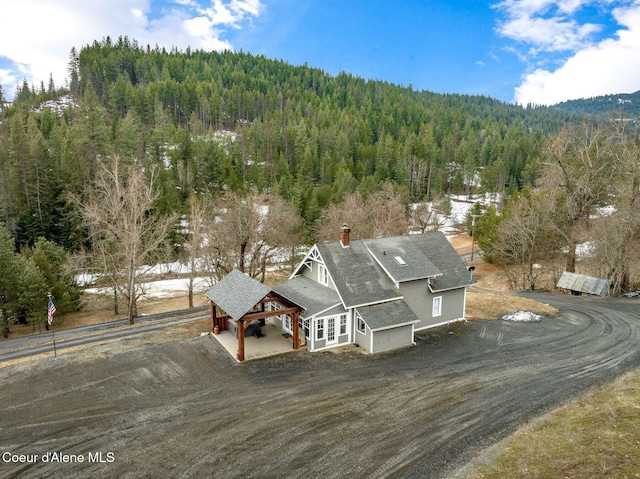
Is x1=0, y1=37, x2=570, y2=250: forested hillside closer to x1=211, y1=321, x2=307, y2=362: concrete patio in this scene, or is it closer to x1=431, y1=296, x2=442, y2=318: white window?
x1=211, y1=321, x2=307, y2=362: concrete patio

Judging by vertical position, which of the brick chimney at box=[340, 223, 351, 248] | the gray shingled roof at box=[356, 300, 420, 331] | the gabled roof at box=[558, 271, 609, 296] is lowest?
the gabled roof at box=[558, 271, 609, 296]

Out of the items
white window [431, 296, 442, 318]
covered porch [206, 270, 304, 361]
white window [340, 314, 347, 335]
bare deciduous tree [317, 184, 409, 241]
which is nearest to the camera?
covered porch [206, 270, 304, 361]

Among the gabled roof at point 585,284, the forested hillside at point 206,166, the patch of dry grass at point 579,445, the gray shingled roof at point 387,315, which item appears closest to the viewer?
the patch of dry grass at point 579,445

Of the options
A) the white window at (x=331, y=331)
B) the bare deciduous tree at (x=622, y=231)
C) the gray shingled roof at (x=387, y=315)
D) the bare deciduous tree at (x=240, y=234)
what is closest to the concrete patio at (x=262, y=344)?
the white window at (x=331, y=331)

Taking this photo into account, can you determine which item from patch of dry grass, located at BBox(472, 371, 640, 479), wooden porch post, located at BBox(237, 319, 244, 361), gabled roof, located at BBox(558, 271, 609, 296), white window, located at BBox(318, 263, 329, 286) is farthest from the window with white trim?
gabled roof, located at BBox(558, 271, 609, 296)

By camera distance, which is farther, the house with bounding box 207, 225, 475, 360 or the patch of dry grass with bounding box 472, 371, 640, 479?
the house with bounding box 207, 225, 475, 360

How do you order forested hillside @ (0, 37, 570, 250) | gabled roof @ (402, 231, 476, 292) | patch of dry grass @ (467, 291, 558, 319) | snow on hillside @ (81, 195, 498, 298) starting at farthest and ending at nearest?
forested hillside @ (0, 37, 570, 250) → snow on hillside @ (81, 195, 498, 298) → patch of dry grass @ (467, 291, 558, 319) → gabled roof @ (402, 231, 476, 292)

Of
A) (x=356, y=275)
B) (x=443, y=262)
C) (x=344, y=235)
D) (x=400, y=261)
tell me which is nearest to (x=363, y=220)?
(x=443, y=262)

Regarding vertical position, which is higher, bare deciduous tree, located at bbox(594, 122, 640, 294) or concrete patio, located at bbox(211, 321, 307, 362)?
bare deciduous tree, located at bbox(594, 122, 640, 294)

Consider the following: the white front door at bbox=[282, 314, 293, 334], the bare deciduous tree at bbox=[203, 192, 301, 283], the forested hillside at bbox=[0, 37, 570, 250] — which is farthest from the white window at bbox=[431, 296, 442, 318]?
the forested hillside at bbox=[0, 37, 570, 250]

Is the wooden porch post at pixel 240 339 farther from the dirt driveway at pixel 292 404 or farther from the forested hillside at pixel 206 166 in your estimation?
the forested hillside at pixel 206 166
